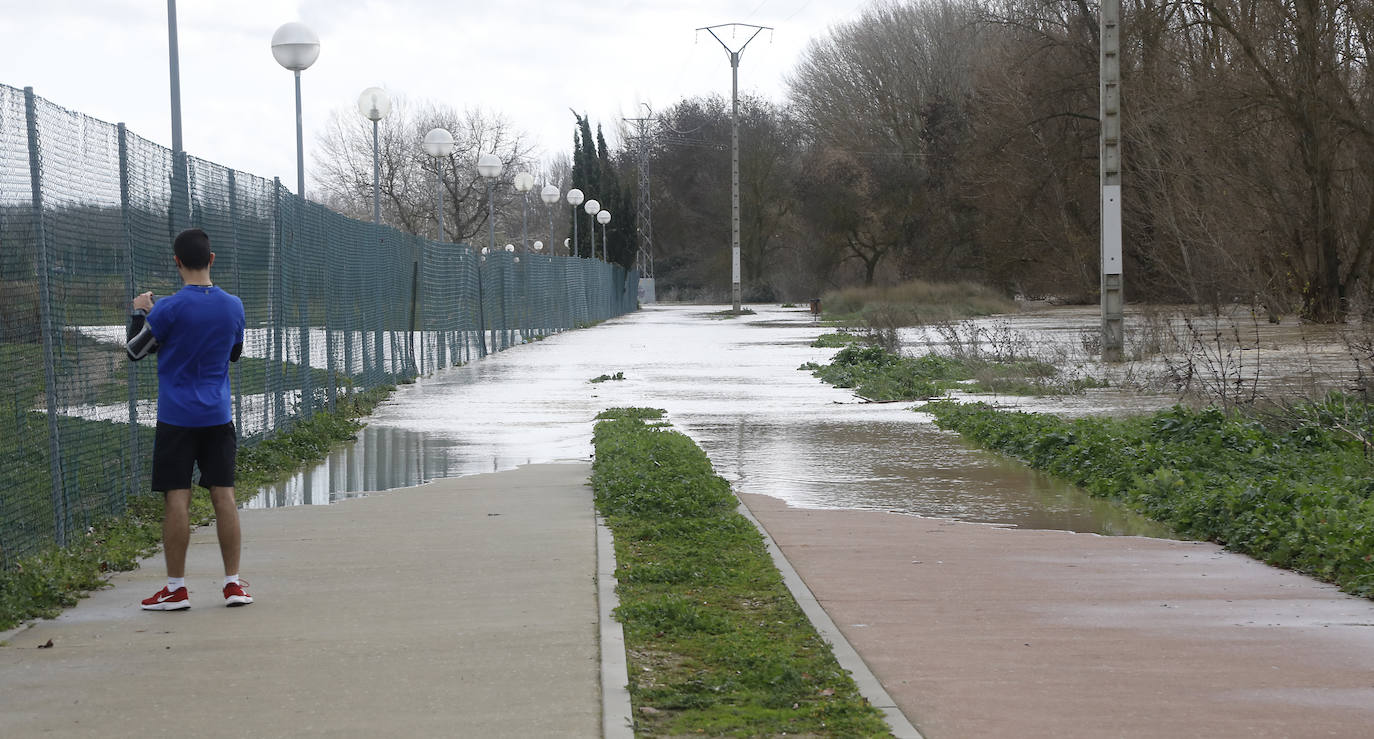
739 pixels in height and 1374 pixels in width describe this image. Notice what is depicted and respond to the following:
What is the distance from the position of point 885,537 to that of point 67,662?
4.60 m

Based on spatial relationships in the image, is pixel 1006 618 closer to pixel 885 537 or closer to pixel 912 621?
pixel 912 621

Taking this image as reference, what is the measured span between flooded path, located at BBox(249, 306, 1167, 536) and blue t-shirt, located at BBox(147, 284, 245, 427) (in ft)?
11.4

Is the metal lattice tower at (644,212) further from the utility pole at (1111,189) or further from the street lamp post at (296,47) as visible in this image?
the street lamp post at (296,47)

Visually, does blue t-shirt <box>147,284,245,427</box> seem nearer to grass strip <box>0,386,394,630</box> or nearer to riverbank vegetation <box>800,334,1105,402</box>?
grass strip <box>0,386,394,630</box>

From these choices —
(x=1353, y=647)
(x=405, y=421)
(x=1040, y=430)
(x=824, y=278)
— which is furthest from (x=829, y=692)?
(x=824, y=278)

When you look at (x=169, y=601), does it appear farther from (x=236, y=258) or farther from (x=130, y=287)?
(x=236, y=258)

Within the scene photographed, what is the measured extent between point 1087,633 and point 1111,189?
664 inches

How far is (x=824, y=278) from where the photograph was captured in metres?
78.8

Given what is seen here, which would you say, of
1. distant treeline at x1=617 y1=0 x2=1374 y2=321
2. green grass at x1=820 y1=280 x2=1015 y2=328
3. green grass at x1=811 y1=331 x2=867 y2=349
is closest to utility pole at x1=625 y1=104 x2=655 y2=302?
distant treeline at x1=617 y1=0 x2=1374 y2=321

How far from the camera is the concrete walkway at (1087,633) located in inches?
197

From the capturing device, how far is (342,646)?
19.4 feet

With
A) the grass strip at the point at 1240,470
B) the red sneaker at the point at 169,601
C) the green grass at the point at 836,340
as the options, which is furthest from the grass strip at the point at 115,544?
the green grass at the point at 836,340

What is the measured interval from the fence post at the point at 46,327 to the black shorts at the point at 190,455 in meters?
1.45

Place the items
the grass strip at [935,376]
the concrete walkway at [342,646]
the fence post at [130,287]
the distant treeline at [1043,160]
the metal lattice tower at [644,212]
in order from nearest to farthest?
the concrete walkway at [342,646] < the fence post at [130,287] < the grass strip at [935,376] < the distant treeline at [1043,160] < the metal lattice tower at [644,212]
